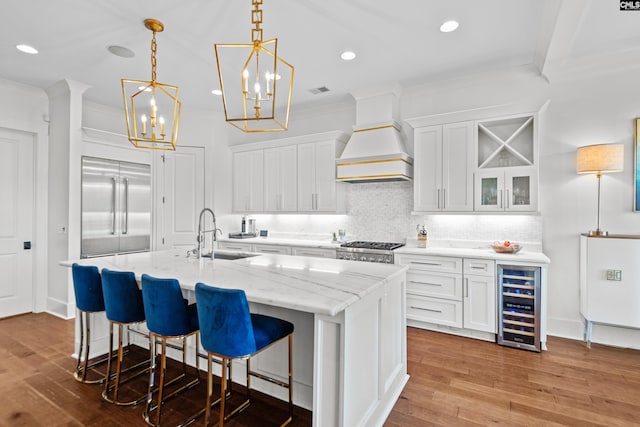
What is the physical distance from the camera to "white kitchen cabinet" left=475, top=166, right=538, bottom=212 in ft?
11.7

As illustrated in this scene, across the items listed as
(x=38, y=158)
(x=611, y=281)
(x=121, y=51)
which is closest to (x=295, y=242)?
(x=121, y=51)

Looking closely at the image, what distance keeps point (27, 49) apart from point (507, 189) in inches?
213

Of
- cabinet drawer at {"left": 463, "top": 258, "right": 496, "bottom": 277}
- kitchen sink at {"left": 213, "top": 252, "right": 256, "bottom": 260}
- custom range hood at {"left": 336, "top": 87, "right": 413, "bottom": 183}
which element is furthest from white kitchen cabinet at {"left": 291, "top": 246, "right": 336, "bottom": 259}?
cabinet drawer at {"left": 463, "top": 258, "right": 496, "bottom": 277}

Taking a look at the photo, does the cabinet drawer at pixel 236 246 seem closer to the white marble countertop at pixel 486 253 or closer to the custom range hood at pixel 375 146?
the custom range hood at pixel 375 146

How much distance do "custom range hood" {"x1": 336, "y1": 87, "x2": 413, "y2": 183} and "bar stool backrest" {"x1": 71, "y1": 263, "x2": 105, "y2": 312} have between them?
3.02 metres

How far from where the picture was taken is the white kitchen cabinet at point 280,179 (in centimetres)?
516

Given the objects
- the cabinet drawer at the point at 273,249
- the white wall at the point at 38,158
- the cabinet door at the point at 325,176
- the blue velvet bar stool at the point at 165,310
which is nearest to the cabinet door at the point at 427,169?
the cabinet door at the point at 325,176

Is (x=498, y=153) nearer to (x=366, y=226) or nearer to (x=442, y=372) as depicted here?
(x=366, y=226)

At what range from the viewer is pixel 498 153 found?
3787mm

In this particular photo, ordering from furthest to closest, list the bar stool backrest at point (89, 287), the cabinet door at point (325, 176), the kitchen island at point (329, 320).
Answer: the cabinet door at point (325, 176), the bar stool backrest at point (89, 287), the kitchen island at point (329, 320)

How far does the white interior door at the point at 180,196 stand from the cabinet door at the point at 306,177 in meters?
1.91

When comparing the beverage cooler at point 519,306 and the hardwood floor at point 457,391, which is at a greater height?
the beverage cooler at point 519,306

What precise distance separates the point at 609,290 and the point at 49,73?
676cm

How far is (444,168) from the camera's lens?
157 inches
